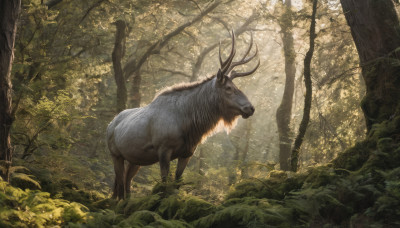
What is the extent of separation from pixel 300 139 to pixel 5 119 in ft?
17.0

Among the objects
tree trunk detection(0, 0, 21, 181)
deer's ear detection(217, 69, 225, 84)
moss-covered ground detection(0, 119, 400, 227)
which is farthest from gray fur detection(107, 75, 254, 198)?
tree trunk detection(0, 0, 21, 181)

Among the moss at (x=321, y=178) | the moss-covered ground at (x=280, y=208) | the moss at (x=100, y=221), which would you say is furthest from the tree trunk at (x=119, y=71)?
the moss at (x=100, y=221)

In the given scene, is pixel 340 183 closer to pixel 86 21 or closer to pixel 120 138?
pixel 120 138

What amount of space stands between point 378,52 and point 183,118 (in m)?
3.80

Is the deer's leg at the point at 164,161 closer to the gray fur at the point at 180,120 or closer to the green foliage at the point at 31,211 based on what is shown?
the gray fur at the point at 180,120

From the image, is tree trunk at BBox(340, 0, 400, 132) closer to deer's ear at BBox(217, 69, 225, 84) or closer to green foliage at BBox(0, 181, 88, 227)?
deer's ear at BBox(217, 69, 225, 84)

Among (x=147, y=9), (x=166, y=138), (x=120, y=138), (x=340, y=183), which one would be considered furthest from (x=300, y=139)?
(x=147, y=9)

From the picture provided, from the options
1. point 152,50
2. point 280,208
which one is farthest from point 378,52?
point 152,50

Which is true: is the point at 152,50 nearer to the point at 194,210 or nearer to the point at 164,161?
the point at 164,161

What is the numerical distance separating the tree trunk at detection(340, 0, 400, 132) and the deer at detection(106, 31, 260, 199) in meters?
2.19

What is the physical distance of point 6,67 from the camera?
5.29 meters

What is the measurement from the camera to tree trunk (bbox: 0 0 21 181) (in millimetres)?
5199

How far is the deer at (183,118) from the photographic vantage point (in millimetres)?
7633

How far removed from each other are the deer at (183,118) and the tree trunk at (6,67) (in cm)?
298
